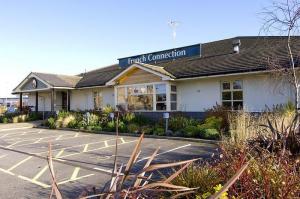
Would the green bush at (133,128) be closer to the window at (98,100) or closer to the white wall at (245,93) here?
the white wall at (245,93)

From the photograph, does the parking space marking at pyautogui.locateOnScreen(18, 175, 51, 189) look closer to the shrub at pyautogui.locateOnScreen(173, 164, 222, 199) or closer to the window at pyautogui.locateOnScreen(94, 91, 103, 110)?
the shrub at pyautogui.locateOnScreen(173, 164, 222, 199)

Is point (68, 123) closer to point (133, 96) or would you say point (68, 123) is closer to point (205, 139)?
point (133, 96)

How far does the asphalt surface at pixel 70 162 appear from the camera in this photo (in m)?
7.34

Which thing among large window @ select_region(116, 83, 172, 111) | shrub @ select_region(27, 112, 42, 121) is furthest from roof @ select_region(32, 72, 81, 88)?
large window @ select_region(116, 83, 172, 111)

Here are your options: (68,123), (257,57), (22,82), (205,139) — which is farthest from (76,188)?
(22,82)

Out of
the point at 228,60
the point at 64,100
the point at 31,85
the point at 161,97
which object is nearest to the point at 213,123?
the point at 228,60

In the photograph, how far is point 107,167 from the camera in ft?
30.7

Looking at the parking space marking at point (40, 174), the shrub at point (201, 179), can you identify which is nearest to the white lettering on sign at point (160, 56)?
the parking space marking at point (40, 174)

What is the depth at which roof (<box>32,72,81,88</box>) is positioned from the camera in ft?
97.0

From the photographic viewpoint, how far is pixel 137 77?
2344cm

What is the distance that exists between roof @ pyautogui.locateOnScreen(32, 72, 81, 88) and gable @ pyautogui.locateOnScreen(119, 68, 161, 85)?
7670mm

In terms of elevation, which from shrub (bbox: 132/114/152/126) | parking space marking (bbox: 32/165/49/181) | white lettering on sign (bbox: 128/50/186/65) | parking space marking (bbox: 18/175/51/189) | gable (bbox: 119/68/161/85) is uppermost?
white lettering on sign (bbox: 128/50/186/65)

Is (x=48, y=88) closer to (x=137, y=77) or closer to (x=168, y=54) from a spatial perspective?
(x=137, y=77)

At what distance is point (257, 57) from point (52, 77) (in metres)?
20.2
